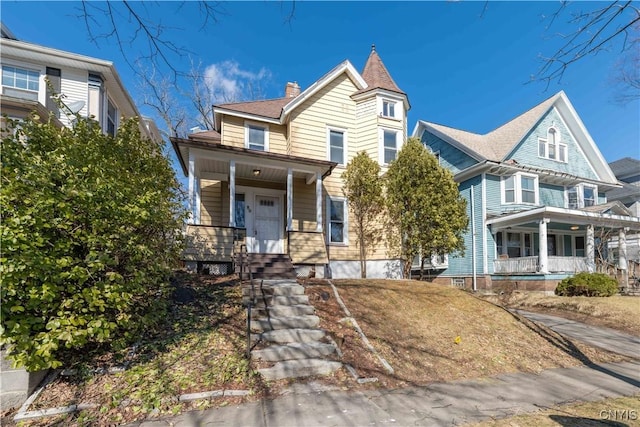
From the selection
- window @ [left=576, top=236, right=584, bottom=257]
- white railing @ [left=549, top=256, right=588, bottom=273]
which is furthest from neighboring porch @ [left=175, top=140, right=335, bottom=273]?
window @ [left=576, top=236, right=584, bottom=257]

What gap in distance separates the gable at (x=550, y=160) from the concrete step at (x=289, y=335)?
16111 millimetres

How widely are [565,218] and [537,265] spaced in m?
2.60

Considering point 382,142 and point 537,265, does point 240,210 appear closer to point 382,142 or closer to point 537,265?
point 382,142

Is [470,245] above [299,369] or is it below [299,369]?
above

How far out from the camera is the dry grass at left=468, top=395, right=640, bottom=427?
3.74 m

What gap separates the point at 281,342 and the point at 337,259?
7059 millimetres

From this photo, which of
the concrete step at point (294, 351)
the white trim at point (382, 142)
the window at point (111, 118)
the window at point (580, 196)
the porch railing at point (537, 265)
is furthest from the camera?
the window at point (580, 196)

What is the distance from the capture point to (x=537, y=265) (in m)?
14.8

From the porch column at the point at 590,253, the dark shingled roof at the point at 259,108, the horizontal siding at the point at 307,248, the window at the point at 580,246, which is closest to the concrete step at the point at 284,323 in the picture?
the horizontal siding at the point at 307,248

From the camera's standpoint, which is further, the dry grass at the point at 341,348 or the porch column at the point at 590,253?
the porch column at the point at 590,253

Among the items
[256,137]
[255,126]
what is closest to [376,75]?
[255,126]

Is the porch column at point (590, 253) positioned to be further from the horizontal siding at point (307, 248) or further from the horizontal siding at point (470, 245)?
the horizontal siding at point (307, 248)

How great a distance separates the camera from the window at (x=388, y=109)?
13.8 m

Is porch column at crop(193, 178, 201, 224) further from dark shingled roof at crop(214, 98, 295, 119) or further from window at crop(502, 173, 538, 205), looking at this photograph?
window at crop(502, 173, 538, 205)
